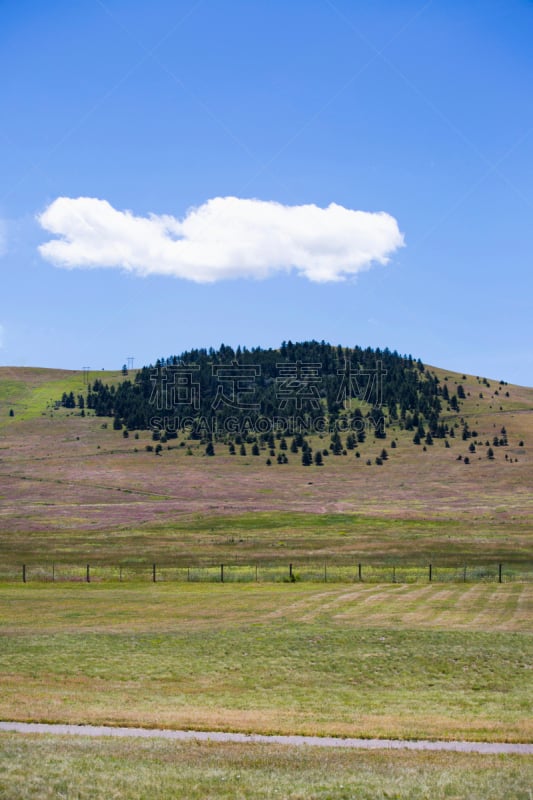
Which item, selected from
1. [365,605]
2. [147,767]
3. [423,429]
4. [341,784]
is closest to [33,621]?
[365,605]

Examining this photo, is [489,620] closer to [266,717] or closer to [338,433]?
[266,717]

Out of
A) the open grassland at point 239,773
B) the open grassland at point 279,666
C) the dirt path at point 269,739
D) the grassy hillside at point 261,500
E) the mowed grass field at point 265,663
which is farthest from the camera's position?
the grassy hillside at point 261,500

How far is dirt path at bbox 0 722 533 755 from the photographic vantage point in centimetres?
1677

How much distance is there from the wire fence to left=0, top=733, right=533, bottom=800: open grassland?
3952 centimetres

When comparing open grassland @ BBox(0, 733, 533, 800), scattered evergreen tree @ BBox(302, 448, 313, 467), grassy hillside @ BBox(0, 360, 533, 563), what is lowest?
grassy hillside @ BBox(0, 360, 533, 563)

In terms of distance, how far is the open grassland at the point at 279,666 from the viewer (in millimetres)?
19734

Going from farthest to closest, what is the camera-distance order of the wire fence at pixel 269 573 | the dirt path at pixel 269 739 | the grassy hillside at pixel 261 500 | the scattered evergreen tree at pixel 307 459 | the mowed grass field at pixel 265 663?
Answer: the scattered evergreen tree at pixel 307 459 < the grassy hillside at pixel 261 500 < the wire fence at pixel 269 573 < the dirt path at pixel 269 739 < the mowed grass field at pixel 265 663

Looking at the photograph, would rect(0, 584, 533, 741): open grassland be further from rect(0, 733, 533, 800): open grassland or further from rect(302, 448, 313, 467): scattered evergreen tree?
rect(302, 448, 313, 467): scattered evergreen tree

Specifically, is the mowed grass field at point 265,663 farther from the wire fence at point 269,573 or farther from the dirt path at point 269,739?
the wire fence at point 269,573

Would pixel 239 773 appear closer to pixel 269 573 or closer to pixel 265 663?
pixel 265 663

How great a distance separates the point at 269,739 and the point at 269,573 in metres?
41.6

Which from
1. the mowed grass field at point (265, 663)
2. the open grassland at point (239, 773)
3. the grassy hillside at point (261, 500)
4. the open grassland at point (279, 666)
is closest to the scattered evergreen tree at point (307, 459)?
the grassy hillside at point (261, 500)

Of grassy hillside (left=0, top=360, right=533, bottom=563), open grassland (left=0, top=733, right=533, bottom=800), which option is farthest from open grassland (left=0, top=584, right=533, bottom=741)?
grassy hillside (left=0, top=360, right=533, bottom=563)

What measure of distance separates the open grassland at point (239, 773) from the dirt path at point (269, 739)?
77 cm
